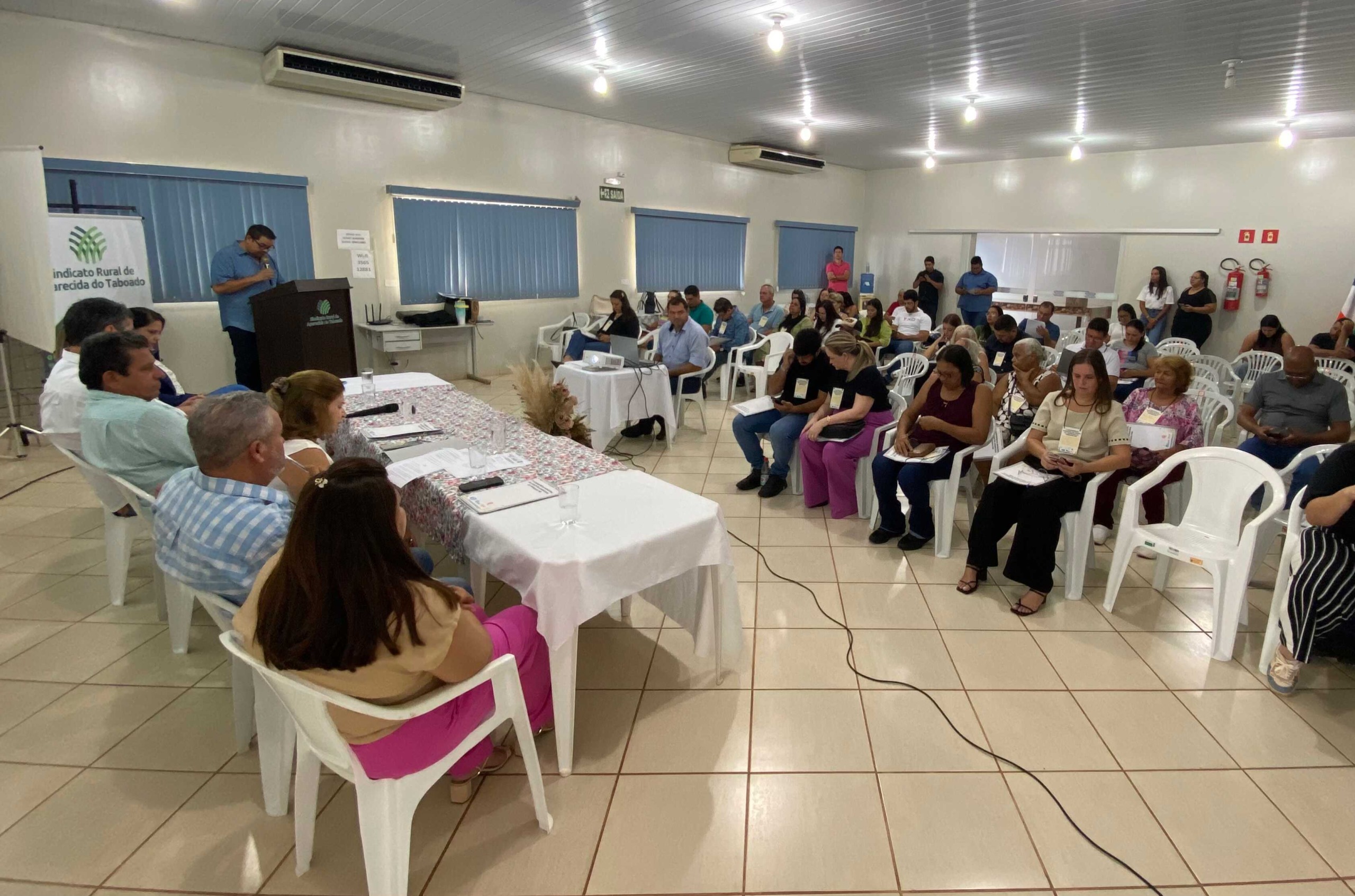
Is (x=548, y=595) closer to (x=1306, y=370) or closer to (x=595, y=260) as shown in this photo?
(x=1306, y=370)

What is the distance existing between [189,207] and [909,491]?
5.64m

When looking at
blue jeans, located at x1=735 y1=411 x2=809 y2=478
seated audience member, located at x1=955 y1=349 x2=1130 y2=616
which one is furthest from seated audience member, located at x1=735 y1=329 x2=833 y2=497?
seated audience member, located at x1=955 y1=349 x2=1130 y2=616

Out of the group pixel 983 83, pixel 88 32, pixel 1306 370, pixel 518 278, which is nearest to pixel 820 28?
pixel 983 83

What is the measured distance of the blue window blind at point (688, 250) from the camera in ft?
29.3

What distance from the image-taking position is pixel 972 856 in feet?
5.68

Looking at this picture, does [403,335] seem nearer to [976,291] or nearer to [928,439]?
[928,439]

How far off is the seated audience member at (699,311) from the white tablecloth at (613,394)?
2.69m

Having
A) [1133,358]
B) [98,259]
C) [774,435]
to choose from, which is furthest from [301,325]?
[1133,358]

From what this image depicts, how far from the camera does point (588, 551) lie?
1875mm

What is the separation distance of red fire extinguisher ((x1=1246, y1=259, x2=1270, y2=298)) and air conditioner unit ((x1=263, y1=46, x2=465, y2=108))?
881 cm

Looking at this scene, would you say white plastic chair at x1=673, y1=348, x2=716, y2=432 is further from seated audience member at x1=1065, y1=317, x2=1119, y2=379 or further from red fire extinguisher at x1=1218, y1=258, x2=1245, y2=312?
red fire extinguisher at x1=1218, y1=258, x2=1245, y2=312

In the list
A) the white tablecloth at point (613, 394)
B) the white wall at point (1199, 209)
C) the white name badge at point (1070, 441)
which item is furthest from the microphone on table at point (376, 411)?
the white wall at point (1199, 209)

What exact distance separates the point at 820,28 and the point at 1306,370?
3.37 m

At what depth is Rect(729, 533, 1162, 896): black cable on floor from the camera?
1.72 meters
